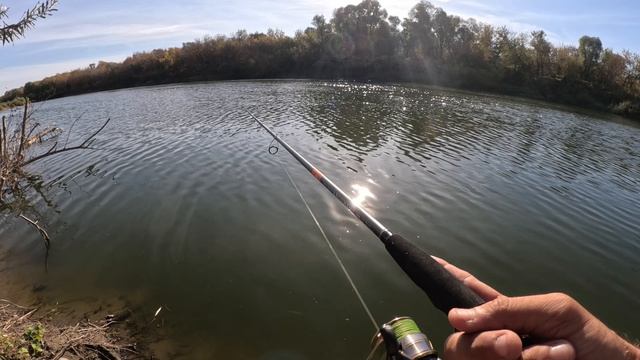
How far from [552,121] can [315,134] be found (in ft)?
90.3

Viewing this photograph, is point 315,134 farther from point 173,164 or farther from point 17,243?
point 17,243

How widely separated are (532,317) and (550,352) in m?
0.17

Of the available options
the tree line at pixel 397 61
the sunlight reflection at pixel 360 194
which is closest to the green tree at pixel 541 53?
the tree line at pixel 397 61

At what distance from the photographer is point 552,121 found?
37094 millimetres

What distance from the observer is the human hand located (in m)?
1.75

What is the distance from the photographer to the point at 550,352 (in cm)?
173

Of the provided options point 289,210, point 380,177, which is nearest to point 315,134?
point 380,177

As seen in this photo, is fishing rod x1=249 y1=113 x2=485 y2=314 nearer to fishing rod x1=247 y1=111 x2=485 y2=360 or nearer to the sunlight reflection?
fishing rod x1=247 y1=111 x2=485 y2=360

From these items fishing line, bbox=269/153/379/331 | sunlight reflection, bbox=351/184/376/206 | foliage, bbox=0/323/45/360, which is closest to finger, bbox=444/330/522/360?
fishing line, bbox=269/153/379/331

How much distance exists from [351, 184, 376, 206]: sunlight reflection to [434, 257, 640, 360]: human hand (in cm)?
1167

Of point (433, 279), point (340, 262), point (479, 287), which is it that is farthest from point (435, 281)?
point (340, 262)

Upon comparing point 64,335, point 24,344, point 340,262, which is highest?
point 24,344

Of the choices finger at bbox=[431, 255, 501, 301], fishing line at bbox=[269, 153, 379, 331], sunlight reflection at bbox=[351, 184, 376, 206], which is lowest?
fishing line at bbox=[269, 153, 379, 331]

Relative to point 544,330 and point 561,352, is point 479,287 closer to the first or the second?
point 544,330
